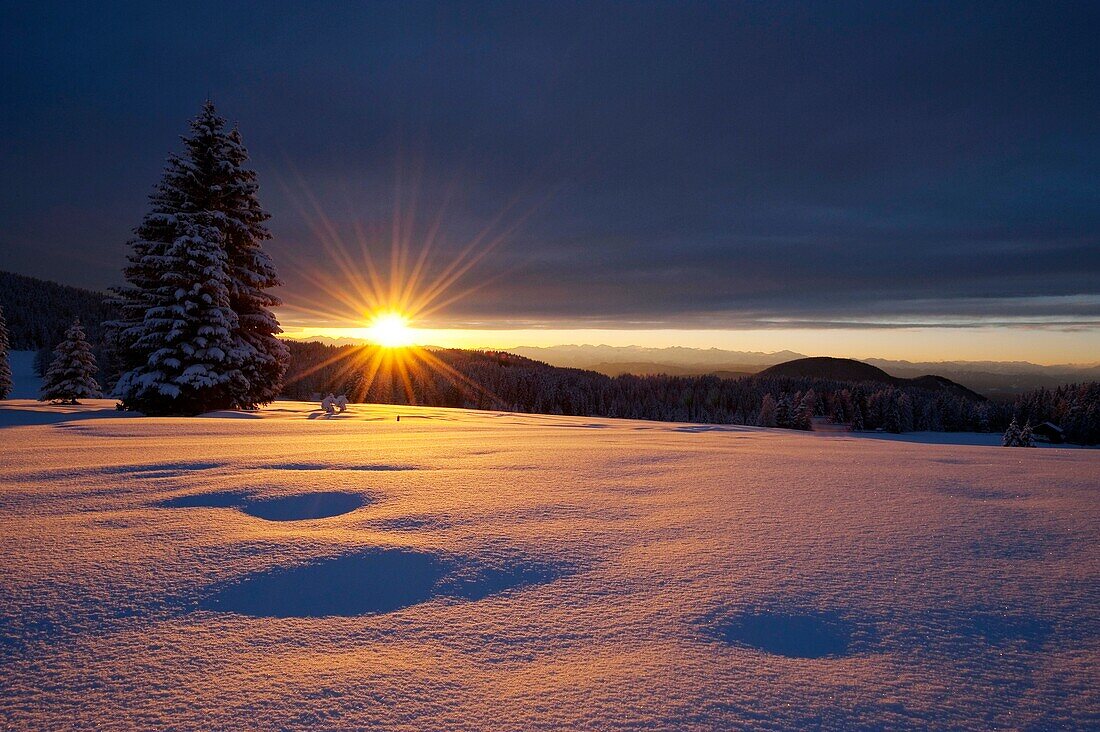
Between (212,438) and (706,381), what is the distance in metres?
115

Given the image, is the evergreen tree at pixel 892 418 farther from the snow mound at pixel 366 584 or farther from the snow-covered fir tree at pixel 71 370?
the snow-covered fir tree at pixel 71 370

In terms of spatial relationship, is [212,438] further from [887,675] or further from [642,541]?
[887,675]

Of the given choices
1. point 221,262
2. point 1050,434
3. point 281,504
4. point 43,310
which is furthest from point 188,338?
point 43,310

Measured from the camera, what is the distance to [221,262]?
15.4 m

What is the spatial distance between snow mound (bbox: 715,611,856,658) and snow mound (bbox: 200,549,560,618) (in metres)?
0.85

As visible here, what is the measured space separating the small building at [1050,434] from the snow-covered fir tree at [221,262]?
87.9m

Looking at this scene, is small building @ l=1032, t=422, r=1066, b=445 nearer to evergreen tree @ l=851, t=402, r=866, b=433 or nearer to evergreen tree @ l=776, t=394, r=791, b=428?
evergreen tree @ l=851, t=402, r=866, b=433

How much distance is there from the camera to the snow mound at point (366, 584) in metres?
2.16

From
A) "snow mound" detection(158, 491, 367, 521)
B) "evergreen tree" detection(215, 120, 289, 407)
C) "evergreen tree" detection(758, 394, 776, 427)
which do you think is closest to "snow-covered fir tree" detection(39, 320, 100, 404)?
"evergreen tree" detection(215, 120, 289, 407)

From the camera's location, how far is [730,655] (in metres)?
1.86

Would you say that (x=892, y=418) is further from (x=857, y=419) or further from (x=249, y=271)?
(x=249, y=271)

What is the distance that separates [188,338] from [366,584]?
53.2 feet

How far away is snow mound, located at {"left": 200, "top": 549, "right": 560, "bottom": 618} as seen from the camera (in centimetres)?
216

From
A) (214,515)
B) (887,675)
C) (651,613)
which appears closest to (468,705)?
(651,613)
